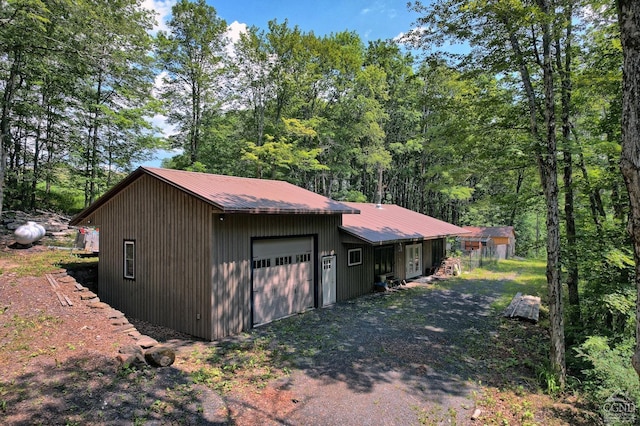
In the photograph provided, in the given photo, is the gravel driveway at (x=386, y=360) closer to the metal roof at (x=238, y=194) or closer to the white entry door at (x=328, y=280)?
the white entry door at (x=328, y=280)

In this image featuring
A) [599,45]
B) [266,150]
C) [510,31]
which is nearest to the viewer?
[510,31]

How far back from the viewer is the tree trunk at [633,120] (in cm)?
267

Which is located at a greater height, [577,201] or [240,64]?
[240,64]

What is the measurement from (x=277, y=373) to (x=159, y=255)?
4538 millimetres

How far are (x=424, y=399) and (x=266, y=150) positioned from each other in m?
16.9

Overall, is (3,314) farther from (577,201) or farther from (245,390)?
(577,201)

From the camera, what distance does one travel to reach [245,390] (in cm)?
525

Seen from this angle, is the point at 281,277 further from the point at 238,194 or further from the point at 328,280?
the point at 238,194

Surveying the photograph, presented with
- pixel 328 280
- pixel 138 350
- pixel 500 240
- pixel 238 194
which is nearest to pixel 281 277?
pixel 328 280

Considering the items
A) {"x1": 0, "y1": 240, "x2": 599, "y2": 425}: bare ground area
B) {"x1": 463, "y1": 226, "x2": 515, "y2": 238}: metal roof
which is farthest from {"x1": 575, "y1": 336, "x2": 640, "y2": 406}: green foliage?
{"x1": 463, "y1": 226, "x2": 515, "y2": 238}: metal roof

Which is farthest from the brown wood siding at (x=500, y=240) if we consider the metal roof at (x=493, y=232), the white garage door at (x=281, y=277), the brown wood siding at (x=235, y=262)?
the brown wood siding at (x=235, y=262)

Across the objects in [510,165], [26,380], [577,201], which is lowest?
[26,380]

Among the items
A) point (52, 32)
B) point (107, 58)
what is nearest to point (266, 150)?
point (107, 58)

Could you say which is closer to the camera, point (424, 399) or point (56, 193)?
point (424, 399)
